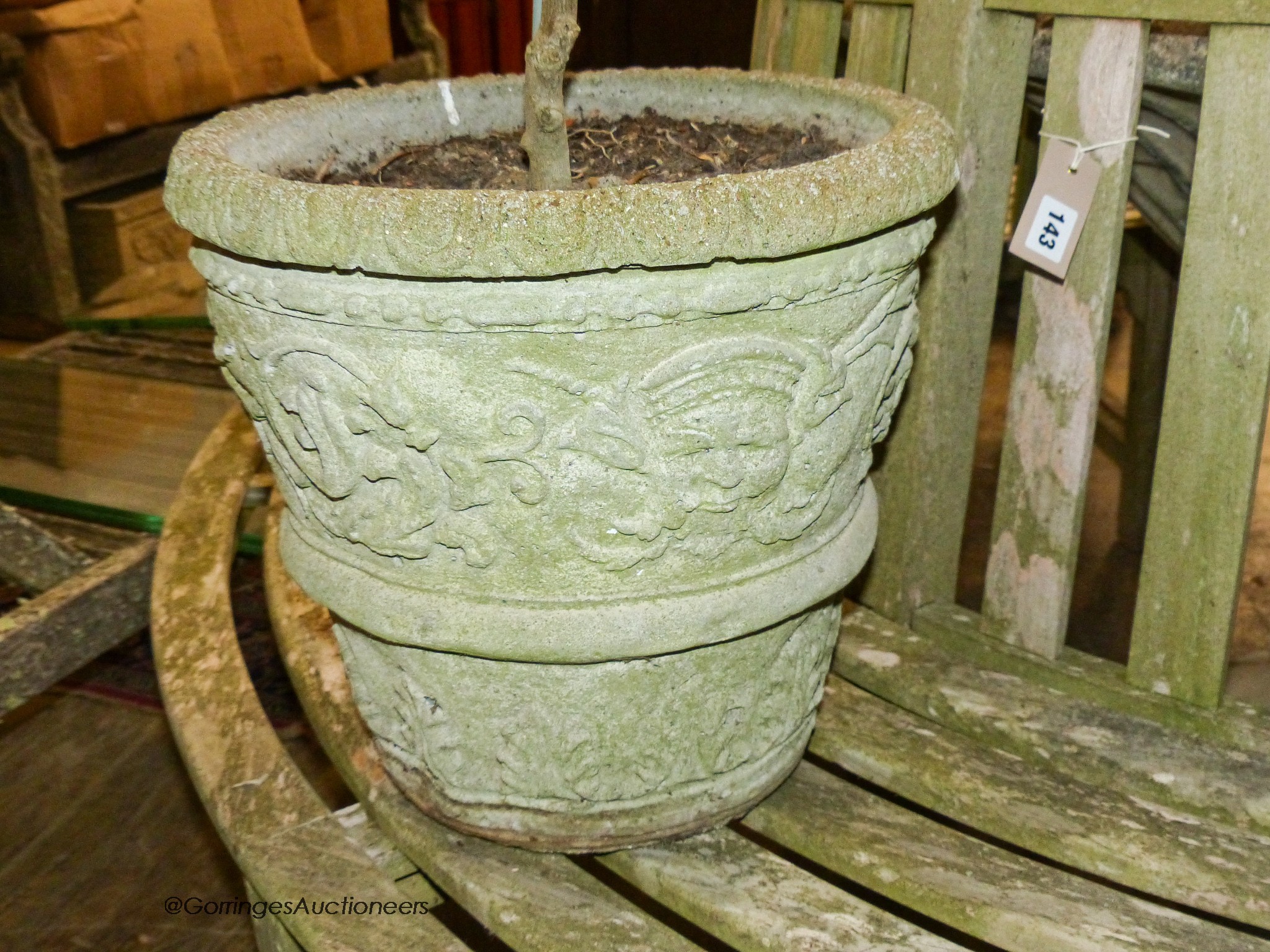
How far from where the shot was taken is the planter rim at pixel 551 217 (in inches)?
39.1

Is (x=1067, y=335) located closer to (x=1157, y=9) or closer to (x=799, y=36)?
(x=1157, y=9)

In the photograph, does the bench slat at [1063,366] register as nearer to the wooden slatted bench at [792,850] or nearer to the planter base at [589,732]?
the wooden slatted bench at [792,850]

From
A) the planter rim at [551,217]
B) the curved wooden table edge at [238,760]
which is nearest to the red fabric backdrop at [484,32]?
the curved wooden table edge at [238,760]

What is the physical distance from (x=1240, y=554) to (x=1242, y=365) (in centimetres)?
23

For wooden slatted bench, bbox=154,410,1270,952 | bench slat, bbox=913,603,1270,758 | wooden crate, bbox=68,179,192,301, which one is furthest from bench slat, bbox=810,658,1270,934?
wooden crate, bbox=68,179,192,301

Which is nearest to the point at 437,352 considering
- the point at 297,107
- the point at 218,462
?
the point at 297,107

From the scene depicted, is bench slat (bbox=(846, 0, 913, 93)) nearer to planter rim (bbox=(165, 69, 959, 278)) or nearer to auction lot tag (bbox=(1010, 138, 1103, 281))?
auction lot tag (bbox=(1010, 138, 1103, 281))

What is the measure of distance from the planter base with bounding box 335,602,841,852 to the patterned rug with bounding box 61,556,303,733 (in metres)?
0.93

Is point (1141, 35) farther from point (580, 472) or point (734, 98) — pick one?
point (580, 472)

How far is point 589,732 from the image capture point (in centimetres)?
130

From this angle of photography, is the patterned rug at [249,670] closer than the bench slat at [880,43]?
No

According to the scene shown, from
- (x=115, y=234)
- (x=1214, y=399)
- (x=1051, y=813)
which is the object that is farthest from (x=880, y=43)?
(x=115, y=234)

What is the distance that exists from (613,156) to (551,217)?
18.8 inches

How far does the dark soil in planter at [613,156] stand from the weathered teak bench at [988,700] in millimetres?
289
